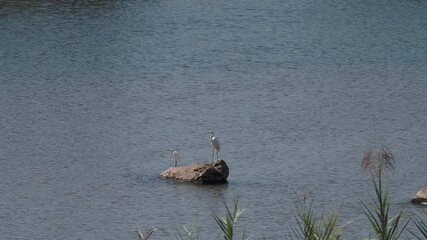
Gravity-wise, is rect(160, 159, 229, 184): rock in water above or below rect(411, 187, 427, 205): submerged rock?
above

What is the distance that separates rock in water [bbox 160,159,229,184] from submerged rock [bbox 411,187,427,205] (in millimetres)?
3887

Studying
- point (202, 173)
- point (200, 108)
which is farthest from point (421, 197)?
point (200, 108)

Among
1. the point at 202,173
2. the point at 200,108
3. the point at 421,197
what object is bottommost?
the point at 421,197

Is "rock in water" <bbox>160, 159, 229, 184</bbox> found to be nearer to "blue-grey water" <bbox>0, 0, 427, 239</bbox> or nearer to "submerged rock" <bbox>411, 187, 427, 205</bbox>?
"blue-grey water" <bbox>0, 0, 427, 239</bbox>

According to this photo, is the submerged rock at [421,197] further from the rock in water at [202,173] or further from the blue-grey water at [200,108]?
the rock in water at [202,173]

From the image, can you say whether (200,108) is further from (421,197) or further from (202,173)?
(421,197)

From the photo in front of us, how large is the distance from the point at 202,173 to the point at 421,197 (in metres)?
4.28

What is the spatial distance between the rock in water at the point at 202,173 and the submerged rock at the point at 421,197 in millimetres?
3887

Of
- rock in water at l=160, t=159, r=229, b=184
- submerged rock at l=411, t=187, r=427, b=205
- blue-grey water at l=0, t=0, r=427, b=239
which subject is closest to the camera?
submerged rock at l=411, t=187, r=427, b=205

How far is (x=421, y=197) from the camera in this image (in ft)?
73.6

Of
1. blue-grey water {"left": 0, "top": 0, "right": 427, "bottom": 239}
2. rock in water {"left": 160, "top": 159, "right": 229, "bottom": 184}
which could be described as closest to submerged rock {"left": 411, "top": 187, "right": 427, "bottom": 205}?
blue-grey water {"left": 0, "top": 0, "right": 427, "bottom": 239}

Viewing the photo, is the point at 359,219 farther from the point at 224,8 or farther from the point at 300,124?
the point at 224,8

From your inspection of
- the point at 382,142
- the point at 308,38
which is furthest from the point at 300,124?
the point at 308,38

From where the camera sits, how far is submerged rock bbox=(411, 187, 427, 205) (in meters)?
22.4
